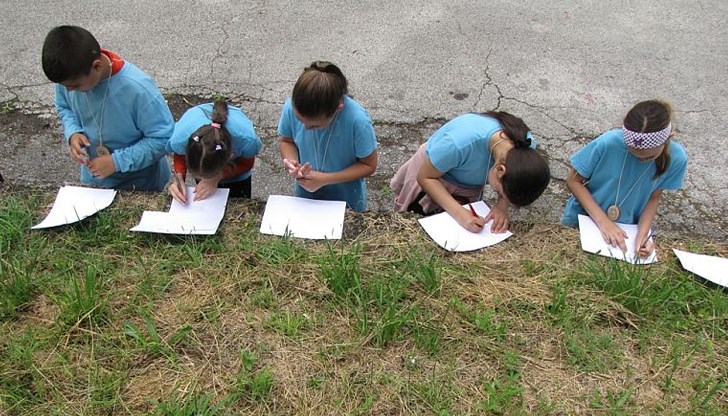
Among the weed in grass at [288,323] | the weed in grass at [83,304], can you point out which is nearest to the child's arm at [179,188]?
the weed in grass at [83,304]

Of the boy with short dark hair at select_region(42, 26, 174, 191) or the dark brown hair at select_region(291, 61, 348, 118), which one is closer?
the dark brown hair at select_region(291, 61, 348, 118)

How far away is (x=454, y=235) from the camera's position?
2.31m

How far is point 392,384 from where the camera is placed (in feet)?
5.87

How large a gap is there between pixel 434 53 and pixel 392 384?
11.1 feet

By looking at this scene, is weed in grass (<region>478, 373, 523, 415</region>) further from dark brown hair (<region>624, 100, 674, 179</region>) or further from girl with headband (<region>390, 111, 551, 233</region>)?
dark brown hair (<region>624, 100, 674, 179</region>)

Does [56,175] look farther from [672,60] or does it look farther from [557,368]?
[672,60]

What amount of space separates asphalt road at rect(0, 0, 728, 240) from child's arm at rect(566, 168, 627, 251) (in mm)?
825

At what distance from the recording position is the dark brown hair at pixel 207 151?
7.35 ft

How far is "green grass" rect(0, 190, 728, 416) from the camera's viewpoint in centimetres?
175

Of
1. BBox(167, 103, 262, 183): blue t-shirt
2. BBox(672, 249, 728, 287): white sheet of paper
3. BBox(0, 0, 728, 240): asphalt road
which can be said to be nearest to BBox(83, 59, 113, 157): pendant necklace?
BBox(167, 103, 262, 183): blue t-shirt

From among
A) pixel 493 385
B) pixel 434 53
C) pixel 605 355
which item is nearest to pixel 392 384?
pixel 493 385

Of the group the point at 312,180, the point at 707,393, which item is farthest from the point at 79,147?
the point at 707,393

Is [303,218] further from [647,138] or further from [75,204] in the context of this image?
[647,138]

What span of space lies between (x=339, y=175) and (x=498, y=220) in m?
0.67
